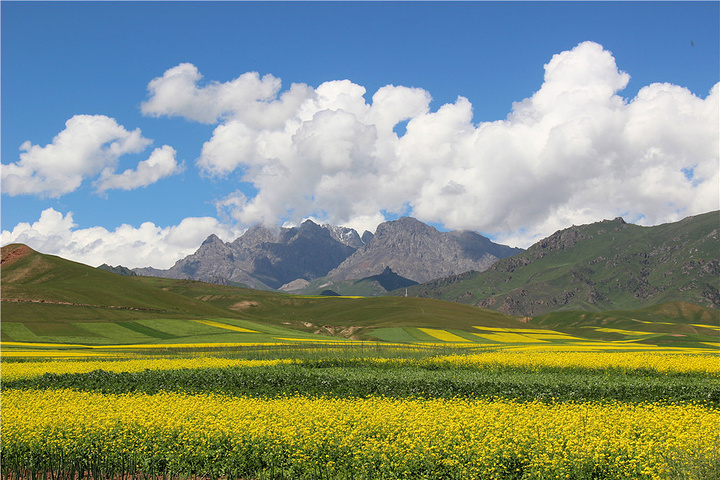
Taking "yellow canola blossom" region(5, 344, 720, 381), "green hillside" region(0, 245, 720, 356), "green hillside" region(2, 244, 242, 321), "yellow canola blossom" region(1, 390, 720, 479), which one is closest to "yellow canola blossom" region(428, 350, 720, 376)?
"yellow canola blossom" region(5, 344, 720, 381)

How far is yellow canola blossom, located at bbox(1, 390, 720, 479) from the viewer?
52.3ft

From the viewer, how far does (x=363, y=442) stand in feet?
58.0

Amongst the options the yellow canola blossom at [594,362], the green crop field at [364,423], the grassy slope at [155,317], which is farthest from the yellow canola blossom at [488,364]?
the grassy slope at [155,317]

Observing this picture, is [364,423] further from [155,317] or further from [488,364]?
[155,317]

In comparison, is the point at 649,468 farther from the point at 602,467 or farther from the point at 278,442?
the point at 278,442

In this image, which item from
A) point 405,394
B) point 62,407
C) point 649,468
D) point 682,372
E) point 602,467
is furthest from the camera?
point 682,372

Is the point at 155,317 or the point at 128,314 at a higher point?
the point at 128,314

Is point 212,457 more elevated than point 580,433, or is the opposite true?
point 580,433

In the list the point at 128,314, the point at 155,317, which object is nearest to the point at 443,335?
the point at 155,317

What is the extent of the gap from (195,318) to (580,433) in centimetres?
12265

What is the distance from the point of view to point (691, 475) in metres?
13.8

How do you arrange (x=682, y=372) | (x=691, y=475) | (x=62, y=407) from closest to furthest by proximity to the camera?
(x=691, y=475) < (x=62, y=407) < (x=682, y=372)

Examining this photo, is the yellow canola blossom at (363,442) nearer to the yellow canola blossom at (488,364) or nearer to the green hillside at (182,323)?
the yellow canola blossom at (488,364)

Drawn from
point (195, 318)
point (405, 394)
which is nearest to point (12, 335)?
point (195, 318)
